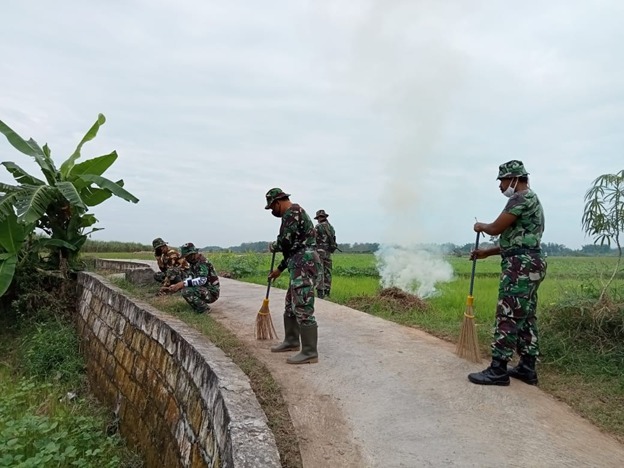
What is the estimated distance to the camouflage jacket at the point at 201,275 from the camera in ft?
23.8

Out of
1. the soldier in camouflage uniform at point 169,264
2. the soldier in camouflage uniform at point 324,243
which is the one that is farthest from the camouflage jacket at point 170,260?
the soldier in camouflage uniform at point 324,243

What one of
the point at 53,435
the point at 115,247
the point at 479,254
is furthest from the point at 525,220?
the point at 115,247

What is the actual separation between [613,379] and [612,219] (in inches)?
72.2

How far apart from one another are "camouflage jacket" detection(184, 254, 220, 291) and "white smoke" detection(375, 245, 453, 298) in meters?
4.71

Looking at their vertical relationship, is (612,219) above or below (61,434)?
above

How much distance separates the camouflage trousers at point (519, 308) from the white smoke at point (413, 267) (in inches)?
258

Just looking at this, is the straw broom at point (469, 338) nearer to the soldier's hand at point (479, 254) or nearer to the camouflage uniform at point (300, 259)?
the soldier's hand at point (479, 254)

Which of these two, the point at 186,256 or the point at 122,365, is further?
the point at 186,256

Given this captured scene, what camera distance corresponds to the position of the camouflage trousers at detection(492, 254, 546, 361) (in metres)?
4.18

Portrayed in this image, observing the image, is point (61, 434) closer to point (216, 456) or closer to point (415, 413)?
point (216, 456)

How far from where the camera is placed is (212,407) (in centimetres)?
336

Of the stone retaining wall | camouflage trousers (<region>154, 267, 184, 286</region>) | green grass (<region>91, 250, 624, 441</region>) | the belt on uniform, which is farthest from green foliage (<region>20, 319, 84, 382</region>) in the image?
the belt on uniform

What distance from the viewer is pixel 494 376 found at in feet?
13.6

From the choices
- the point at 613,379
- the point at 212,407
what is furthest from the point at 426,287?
the point at 212,407
